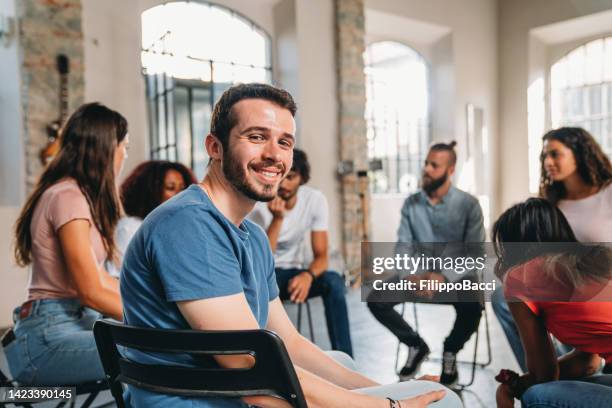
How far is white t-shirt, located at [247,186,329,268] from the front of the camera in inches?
130

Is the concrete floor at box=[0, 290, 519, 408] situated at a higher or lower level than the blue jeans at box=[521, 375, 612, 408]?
lower

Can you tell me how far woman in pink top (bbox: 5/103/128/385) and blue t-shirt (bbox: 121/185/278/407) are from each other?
638 mm

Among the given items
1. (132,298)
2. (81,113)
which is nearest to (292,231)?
(81,113)

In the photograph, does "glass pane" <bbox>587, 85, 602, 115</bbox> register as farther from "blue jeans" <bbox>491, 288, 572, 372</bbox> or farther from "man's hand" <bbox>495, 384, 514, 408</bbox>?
"man's hand" <bbox>495, 384, 514, 408</bbox>

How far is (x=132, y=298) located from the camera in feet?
3.62

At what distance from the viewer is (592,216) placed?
2.79m

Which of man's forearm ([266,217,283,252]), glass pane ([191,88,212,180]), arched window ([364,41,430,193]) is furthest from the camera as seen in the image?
arched window ([364,41,430,193])

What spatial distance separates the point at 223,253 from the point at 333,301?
2.02 m

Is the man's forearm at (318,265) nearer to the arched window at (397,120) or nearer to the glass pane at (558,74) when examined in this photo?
the arched window at (397,120)

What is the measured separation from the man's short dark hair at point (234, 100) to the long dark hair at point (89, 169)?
83cm

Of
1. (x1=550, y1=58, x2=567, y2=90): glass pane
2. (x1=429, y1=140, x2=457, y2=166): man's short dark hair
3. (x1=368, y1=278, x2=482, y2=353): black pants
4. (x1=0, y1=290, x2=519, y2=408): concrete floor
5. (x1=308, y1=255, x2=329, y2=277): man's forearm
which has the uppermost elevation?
(x1=550, y1=58, x2=567, y2=90): glass pane

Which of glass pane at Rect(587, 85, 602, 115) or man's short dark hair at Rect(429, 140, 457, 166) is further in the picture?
glass pane at Rect(587, 85, 602, 115)

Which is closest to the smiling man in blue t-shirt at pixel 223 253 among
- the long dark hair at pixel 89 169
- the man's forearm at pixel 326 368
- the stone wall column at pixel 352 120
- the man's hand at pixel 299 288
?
the man's forearm at pixel 326 368

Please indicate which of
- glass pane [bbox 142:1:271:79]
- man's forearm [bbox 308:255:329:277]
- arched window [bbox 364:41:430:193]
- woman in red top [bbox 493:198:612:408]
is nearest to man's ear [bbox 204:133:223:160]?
woman in red top [bbox 493:198:612:408]
